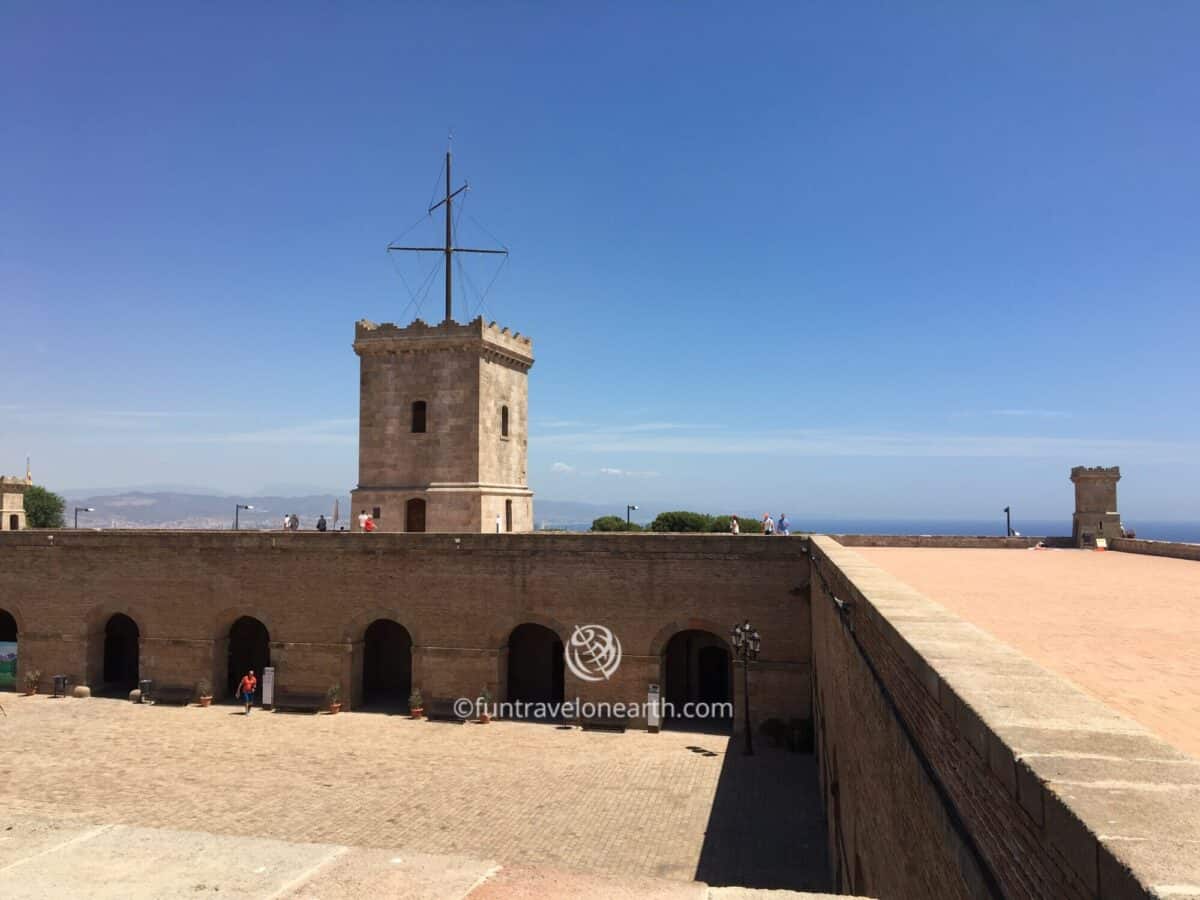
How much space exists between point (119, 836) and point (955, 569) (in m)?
16.6

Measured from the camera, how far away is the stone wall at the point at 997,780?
86.8 inches

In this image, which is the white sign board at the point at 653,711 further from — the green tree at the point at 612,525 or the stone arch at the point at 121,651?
the green tree at the point at 612,525

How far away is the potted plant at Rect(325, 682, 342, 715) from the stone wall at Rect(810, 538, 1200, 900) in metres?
18.2

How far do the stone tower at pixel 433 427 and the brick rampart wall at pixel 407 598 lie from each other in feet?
12.9

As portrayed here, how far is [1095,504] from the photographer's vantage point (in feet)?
85.0

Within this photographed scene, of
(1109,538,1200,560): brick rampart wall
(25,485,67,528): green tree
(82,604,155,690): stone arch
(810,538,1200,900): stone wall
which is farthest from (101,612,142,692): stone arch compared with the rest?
(25,485,67,528): green tree

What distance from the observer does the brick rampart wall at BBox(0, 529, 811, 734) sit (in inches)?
811

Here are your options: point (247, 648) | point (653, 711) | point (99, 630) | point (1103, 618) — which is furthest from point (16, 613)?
point (1103, 618)

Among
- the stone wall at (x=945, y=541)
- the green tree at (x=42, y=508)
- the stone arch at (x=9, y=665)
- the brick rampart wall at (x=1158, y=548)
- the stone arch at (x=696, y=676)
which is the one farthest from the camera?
the green tree at (x=42, y=508)

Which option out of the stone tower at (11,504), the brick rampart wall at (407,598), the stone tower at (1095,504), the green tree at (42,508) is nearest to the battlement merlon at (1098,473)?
the stone tower at (1095,504)

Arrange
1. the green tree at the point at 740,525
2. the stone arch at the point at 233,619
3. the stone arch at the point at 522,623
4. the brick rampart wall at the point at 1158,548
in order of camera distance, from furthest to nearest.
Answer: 1. the green tree at the point at 740,525
2. the stone arch at the point at 233,619
3. the stone arch at the point at 522,623
4. the brick rampart wall at the point at 1158,548

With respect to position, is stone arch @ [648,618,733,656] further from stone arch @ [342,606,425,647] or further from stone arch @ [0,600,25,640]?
stone arch @ [0,600,25,640]

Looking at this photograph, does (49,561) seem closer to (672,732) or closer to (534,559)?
(534,559)

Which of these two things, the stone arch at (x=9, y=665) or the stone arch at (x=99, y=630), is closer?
the stone arch at (x=99, y=630)
